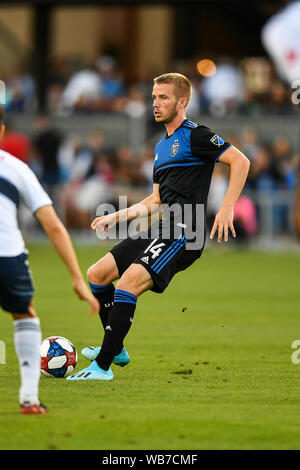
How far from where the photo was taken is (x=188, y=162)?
8391 millimetres

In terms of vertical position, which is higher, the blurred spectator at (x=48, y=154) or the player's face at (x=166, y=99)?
the blurred spectator at (x=48, y=154)

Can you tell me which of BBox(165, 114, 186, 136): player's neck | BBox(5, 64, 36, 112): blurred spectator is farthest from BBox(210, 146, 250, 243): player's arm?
BBox(5, 64, 36, 112): blurred spectator

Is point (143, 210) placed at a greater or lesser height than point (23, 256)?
greater

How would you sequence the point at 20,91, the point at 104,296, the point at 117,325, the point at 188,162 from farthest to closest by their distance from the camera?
the point at 20,91
the point at 104,296
the point at 188,162
the point at 117,325

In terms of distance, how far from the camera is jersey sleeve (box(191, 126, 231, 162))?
8242 mm

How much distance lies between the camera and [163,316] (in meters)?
13.4

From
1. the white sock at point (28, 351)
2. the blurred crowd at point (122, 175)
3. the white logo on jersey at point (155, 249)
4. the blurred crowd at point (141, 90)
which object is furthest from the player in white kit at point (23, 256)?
the blurred crowd at point (141, 90)

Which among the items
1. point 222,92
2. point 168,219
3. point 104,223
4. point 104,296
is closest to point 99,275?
point 104,296

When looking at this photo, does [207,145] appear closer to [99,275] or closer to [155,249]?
[155,249]

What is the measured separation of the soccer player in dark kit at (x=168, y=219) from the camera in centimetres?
812

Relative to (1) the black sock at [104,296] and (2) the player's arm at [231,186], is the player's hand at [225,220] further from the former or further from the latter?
(1) the black sock at [104,296]

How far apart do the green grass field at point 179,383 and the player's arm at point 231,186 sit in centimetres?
128

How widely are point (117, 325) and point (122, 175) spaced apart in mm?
17790
